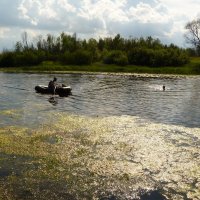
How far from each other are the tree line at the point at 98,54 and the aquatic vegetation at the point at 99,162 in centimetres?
11205

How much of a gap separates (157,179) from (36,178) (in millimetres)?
7099

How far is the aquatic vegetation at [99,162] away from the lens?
1989 cm

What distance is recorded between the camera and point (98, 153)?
2648 cm

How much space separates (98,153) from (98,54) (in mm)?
133091

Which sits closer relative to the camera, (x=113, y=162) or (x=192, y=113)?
(x=113, y=162)

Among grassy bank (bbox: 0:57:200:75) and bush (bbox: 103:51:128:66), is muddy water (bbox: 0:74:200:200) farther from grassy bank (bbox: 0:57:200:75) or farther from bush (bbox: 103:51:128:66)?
bush (bbox: 103:51:128:66)

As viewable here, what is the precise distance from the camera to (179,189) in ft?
66.7

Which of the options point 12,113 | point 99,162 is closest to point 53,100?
point 12,113

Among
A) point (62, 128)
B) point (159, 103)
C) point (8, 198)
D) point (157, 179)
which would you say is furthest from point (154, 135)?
point (159, 103)

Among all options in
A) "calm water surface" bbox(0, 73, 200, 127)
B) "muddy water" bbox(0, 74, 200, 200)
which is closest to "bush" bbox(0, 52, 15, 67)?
"calm water surface" bbox(0, 73, 200, 127)

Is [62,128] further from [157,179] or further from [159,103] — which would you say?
[159,103]

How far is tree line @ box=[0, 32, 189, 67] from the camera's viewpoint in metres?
145

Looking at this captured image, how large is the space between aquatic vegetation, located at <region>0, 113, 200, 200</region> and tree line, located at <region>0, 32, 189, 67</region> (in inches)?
4412

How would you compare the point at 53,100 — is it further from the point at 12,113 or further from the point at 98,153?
the point at 98,153
